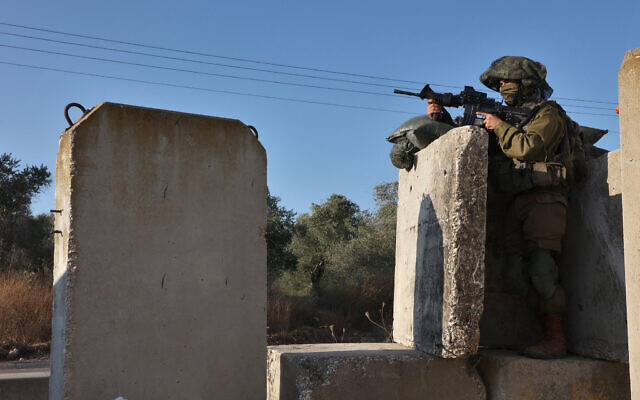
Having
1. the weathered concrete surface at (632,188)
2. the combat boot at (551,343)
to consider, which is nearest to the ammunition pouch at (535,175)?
the combat boot at (551,343)

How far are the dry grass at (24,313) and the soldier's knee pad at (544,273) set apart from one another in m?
9.08

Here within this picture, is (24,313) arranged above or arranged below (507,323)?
below

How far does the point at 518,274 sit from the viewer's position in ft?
11.2

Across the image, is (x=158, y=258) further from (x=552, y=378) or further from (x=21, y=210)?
(x=21, y=210)

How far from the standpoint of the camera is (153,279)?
2.74 meters

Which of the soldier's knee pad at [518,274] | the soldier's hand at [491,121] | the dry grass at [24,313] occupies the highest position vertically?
the soldier's hand at [491,121]

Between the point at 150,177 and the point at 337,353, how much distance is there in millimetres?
1300

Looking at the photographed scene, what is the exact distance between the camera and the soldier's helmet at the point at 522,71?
3717mm

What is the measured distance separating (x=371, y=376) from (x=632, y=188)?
1.56 m

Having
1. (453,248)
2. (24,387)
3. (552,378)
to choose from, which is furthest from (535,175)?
(24,387)

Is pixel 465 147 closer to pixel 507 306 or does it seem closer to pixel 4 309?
pixel 507 306

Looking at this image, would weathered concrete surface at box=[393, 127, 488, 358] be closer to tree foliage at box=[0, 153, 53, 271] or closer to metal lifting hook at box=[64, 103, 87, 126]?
metal lifting hook at box=[64, 103, 87, 126]

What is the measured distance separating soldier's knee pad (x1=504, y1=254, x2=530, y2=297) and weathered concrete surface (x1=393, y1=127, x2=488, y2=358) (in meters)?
0.52

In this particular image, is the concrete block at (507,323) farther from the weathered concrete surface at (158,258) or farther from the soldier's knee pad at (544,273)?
the weathered concrete surface at (158,258)
